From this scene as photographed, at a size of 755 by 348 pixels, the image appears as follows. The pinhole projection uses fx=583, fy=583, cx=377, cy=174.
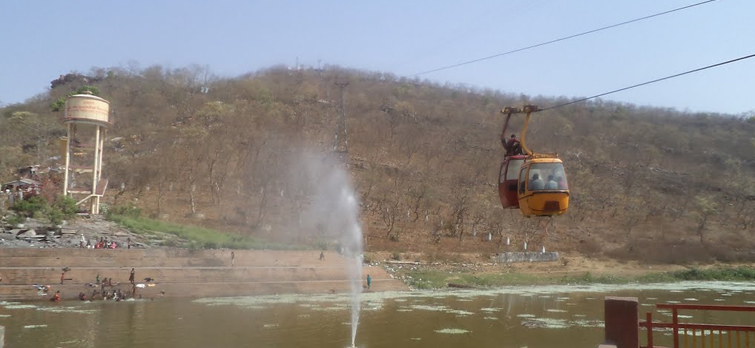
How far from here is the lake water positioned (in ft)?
67.1

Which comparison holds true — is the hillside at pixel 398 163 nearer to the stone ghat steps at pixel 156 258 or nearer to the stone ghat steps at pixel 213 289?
the stone ghat steps at pixel 156 258

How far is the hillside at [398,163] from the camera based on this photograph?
6375 cm

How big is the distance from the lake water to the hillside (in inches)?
864

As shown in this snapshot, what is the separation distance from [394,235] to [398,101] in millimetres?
66603

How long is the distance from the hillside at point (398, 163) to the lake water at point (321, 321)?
2194 cm

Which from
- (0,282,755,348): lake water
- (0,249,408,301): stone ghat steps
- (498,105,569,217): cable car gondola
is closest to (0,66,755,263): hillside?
(0,249,408,301): stone ghat steps

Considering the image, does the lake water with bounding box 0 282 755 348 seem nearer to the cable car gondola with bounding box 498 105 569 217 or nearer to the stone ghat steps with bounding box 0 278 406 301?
the stone ghat steps with bounding box 0 278 406 301

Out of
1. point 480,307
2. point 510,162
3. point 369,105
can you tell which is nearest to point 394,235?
point 480,307

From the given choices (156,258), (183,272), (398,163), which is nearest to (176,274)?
(183,272)

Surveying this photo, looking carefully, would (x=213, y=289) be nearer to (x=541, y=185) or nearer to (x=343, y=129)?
(x=541, y=185)

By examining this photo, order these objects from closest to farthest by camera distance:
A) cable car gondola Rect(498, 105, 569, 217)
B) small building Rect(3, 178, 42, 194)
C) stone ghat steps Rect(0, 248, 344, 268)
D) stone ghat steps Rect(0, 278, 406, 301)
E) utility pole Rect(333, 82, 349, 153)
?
cable car gondola Rect(498, 105, 569, 217)
stone ghat steps Rect(0, 278, 406, 301)
stone ghat steps Rect(0, 248, 344, 268)
small building Rect(3, 178, 42, 194)
utility pole Rect(333, 82, 349, 153)

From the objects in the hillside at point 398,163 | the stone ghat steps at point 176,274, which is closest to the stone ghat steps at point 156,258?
the stone ghat steps at point 176,274

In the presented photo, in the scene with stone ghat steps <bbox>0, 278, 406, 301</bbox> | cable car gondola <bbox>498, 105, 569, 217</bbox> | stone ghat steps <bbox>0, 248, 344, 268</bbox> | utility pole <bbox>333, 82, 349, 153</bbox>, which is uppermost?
utility pole <bbox>333, 82, 349, 153</bbox>

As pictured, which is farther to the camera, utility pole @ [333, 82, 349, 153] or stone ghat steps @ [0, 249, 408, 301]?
utility pole @ [333, 82, 349, 153]
